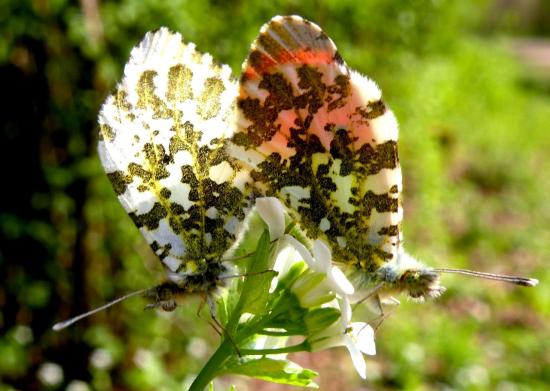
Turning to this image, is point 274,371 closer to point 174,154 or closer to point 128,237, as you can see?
point 174,154

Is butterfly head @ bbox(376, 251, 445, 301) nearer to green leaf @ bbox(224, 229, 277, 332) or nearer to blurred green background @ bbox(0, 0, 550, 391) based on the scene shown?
green leaf @ bbox(224, 229, 277, 332)

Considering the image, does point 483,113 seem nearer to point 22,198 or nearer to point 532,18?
point 22,198

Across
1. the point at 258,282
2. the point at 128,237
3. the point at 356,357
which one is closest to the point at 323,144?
the point at 258,282

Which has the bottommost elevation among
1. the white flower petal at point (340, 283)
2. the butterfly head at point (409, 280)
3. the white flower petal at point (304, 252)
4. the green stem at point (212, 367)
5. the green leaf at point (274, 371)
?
the green stem at point (212, 367)

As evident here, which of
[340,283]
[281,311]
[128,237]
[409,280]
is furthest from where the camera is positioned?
[128,237]

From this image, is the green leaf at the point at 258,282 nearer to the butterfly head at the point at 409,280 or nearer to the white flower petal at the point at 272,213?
the white flower petal at the point at 272,213

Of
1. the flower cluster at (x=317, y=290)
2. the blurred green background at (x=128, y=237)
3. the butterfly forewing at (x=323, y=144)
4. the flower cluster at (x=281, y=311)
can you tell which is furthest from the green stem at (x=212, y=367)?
the blurred green background at (x=128, y=237)

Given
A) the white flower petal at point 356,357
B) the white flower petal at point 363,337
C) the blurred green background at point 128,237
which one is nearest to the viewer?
the white flower petal at point 356,357
